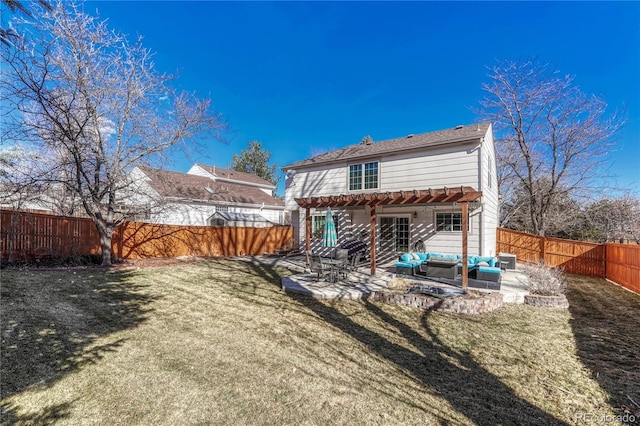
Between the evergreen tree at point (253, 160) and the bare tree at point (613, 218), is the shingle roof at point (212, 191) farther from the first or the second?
the bare tree at point (613, 218)

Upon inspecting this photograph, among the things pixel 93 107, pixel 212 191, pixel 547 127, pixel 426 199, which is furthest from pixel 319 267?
pixel 547 127

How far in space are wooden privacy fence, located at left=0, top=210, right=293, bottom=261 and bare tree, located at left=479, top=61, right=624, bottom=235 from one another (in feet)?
52.1

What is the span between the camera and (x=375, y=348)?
4574mm

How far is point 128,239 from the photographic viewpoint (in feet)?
40.3

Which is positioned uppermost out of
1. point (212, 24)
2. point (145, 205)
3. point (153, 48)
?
point (212, 24)

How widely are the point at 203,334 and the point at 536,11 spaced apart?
48.1 ft

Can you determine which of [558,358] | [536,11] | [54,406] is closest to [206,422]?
[54,406]

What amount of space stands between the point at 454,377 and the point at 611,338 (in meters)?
→ 3.91

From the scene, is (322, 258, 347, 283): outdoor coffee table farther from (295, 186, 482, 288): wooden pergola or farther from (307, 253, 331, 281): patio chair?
(295, 186, 482, 288): wooden pergola

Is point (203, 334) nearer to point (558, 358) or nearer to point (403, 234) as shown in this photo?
point (558, 358)

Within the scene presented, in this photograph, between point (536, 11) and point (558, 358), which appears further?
point (536, 11)

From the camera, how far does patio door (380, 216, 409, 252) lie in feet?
40.5

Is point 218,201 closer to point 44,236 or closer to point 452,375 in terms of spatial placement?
point 44,236

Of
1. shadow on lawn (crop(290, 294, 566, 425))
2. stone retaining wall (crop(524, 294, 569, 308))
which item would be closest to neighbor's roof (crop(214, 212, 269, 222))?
shadow on lawn (crop(290, 294, 566, 425))
